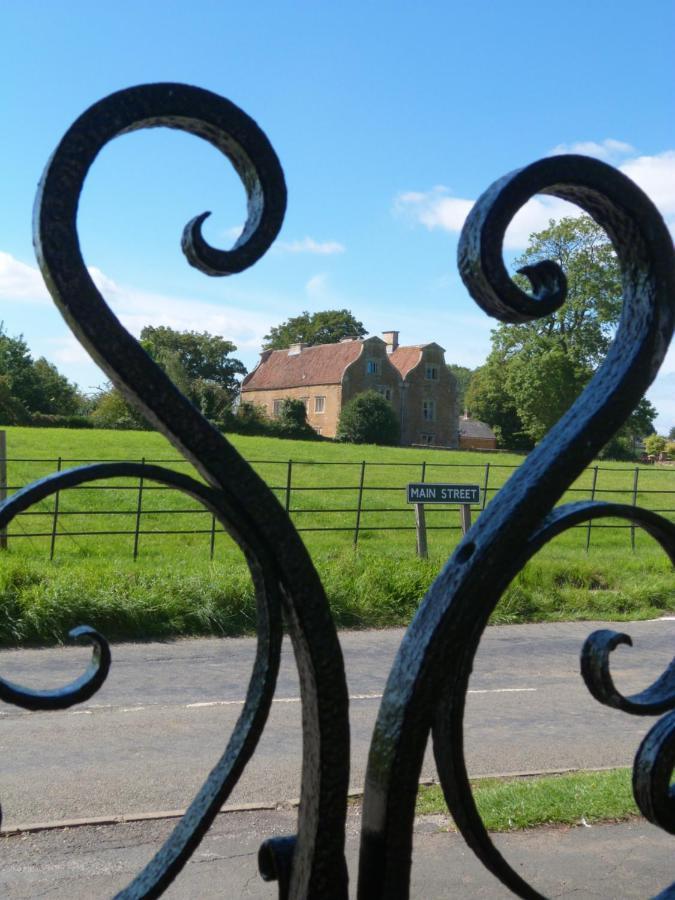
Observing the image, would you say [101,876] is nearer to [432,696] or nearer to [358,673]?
[432,696]

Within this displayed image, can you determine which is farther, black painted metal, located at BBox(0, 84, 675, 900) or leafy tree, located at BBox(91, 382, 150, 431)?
leafy tree, located at BBox(91, 382, 150, 431)

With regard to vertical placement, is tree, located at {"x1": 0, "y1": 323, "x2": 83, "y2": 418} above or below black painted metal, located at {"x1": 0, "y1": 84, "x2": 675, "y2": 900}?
above

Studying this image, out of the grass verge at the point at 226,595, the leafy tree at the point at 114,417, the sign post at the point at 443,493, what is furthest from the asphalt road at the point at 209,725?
the leafy tree at the point at 114,417

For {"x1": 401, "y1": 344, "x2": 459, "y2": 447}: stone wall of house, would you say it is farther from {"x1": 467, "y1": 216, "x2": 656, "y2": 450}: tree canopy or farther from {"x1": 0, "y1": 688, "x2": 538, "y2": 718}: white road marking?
{"x1": 0, "y1": 688, "x2": 538, "y2": 718}: white road marking

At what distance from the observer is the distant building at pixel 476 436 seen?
69688mm

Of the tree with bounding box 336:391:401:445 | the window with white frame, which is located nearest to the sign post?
the tree with bounding box 336:391:401:445

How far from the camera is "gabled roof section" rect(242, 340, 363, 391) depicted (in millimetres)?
63438

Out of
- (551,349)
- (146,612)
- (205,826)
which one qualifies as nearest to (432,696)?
(205,826)

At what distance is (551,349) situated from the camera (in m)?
50.6

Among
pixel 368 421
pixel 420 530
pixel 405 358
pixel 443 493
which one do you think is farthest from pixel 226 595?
pixel 405 358

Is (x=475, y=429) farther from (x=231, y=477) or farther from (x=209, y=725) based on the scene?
(x=231, y=477)

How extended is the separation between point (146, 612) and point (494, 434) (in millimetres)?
59905

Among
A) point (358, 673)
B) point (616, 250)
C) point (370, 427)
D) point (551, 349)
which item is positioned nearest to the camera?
point (616, 250)

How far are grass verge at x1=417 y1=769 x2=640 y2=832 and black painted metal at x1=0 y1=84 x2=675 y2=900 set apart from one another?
11.7ft
